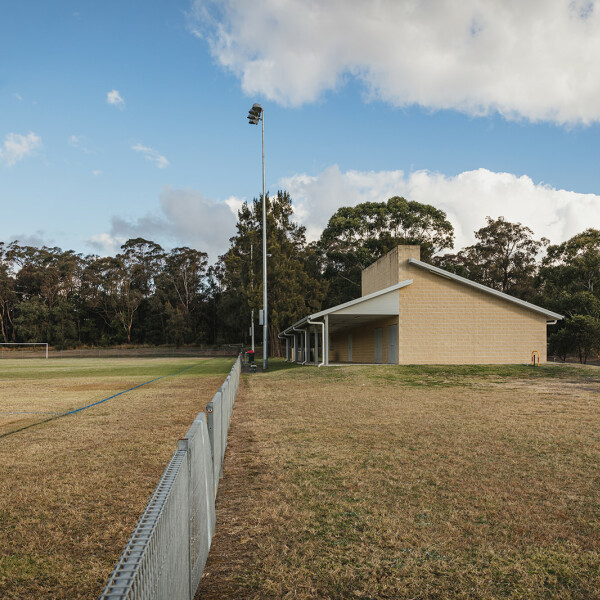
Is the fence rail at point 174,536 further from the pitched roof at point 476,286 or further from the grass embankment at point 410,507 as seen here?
the pitched roof at point 476,286

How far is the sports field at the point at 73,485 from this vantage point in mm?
4051

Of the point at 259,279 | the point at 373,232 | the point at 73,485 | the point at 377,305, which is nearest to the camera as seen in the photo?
the point at 73,485

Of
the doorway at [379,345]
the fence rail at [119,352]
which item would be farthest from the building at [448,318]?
the fence rail at [119,352]

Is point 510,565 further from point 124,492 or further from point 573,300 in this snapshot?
point 573,300

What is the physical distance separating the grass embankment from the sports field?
97 cm

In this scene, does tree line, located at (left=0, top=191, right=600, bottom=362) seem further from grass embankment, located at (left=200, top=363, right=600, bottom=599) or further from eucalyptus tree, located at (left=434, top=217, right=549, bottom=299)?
grass embankment, located at (left=200, top=363, right=600, bottom=599)

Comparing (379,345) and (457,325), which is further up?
(457,325)

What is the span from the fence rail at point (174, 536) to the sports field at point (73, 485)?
2.71 feet

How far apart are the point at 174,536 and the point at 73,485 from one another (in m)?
4.27

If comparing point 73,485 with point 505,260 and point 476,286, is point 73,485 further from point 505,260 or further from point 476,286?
point 505,260

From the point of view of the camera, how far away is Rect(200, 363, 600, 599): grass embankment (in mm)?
3826

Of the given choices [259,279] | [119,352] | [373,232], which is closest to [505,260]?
[373,232]

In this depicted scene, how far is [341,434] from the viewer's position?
366 inches

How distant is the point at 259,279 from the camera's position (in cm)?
4397
